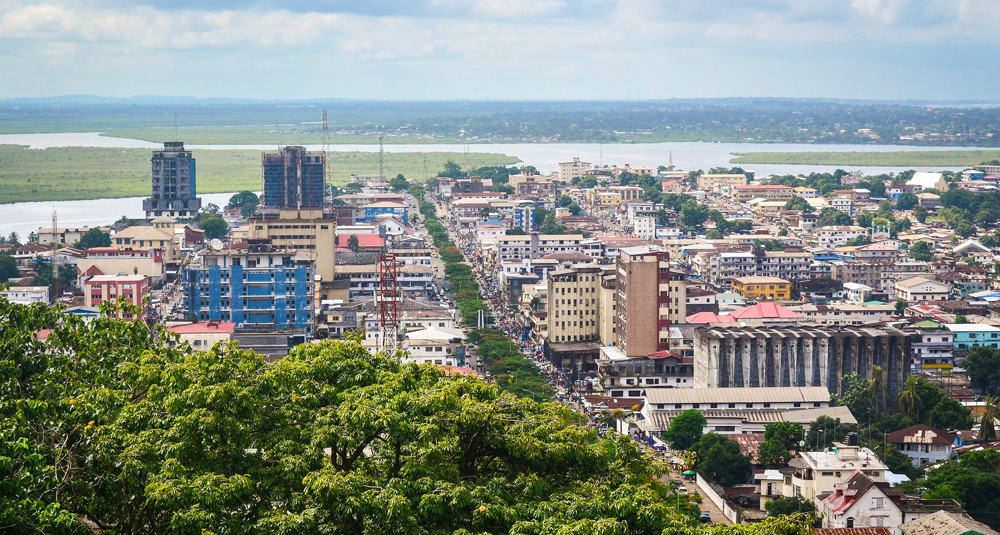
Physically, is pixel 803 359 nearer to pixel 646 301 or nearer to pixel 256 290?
pixel 646 301

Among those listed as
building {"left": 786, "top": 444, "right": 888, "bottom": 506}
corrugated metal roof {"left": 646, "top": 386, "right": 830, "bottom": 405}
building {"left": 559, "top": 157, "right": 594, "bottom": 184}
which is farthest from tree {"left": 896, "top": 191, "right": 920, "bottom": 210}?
building {"left": 786, "top": 444, "right": 888, "bottom": 506}

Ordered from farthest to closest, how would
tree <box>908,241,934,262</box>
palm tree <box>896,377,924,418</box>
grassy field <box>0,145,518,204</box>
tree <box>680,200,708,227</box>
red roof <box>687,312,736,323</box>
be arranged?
grassy field <box>0,145,518,204</box> < tree <box>680,200,708,227</box> < tree <box>908,241,934,262</box> < red roof <box>687,312,736,323</box> < palm tree <box>896,377,924,418</box>

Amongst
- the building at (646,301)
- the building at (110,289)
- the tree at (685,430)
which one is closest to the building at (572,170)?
the building at (110,289)

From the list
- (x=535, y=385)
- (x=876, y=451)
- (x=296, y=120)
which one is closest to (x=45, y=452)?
(x=876, y=451)

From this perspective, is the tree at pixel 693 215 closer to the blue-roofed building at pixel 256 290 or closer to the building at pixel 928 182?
the building at pixel 928 182

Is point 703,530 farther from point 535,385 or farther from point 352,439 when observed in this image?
point 535,385

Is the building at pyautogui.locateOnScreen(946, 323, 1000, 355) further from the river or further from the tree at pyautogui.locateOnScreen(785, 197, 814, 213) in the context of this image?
the river
